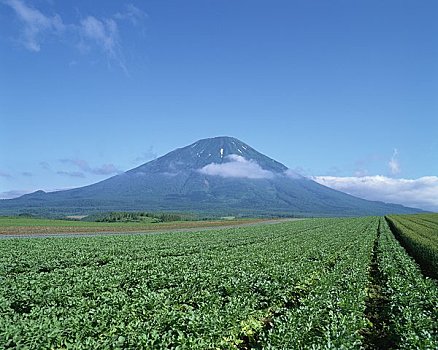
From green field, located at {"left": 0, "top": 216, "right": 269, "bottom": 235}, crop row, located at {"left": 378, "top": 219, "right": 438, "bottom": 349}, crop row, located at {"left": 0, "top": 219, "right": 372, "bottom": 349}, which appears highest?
green field, located at {"left": 0, "top": 216, "right": 269, "bottom": 235}

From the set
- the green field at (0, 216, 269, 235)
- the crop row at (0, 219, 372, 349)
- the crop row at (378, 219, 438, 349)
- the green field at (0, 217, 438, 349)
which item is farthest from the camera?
the green field at (0, 216, 269, 235)

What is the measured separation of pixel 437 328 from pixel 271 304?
4.62 m

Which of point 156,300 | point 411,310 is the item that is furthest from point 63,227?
point 411,310

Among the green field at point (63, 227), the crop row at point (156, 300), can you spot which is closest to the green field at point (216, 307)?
the crop row at point (156, 300)

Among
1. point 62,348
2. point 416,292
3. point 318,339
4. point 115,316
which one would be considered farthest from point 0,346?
point 416,292

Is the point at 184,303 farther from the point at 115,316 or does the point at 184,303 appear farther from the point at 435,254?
the point at 435,254

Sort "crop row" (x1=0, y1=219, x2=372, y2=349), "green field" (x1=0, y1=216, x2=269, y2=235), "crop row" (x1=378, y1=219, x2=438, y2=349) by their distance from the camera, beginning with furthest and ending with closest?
"green field" (x1=0, y1=216, x2=269, y2=235)
"crop row" (x1=378, y1=219, x2=438, y2=349)
"crop row" (x1=0, y1=219, x2=372, y2=349)

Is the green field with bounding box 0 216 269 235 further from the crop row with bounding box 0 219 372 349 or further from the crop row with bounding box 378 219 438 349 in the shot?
the crop row with bounding box 378 219 438 349

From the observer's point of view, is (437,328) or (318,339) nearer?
(318,339)

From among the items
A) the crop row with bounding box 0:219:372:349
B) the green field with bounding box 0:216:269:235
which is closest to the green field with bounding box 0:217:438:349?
the crop row with bounding box 0:219:372:349

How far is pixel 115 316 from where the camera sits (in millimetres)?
8570

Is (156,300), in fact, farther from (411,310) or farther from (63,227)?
(63,227)

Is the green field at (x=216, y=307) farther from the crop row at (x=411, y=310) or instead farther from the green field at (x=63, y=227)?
the green field at (x=63, y=227)

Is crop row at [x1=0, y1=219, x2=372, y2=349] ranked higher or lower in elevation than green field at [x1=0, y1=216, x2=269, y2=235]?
lower
